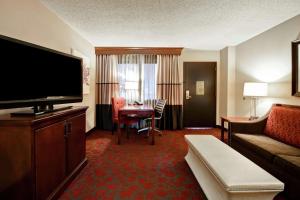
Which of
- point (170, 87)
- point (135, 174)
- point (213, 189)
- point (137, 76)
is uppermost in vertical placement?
point (137, 76)

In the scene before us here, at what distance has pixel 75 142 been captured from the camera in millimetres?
2508

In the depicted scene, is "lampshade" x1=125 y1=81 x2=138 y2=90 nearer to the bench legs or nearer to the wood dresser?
the bench legs

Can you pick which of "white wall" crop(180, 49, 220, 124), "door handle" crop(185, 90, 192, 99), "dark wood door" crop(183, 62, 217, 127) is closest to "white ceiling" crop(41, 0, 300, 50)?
→ "white wall" crop(180, 49, 220, 124)

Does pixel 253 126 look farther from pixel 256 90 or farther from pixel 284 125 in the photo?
pixel 256 90

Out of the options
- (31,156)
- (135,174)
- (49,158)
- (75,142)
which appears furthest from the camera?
(135,174)

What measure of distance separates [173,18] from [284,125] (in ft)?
7.91

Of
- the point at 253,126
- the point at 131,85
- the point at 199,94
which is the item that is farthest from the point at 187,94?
the point at 253,126

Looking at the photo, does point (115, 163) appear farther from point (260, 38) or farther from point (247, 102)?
point (260, 38)

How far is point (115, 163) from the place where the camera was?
A: 9.84 ft

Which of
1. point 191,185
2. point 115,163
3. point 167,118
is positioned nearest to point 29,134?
point 115,163

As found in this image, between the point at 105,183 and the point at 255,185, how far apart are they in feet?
5.63

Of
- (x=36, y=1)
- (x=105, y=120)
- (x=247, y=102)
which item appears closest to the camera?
(x=36, y=1)

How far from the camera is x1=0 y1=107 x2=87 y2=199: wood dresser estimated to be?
155cm

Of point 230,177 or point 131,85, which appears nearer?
point 230,177
